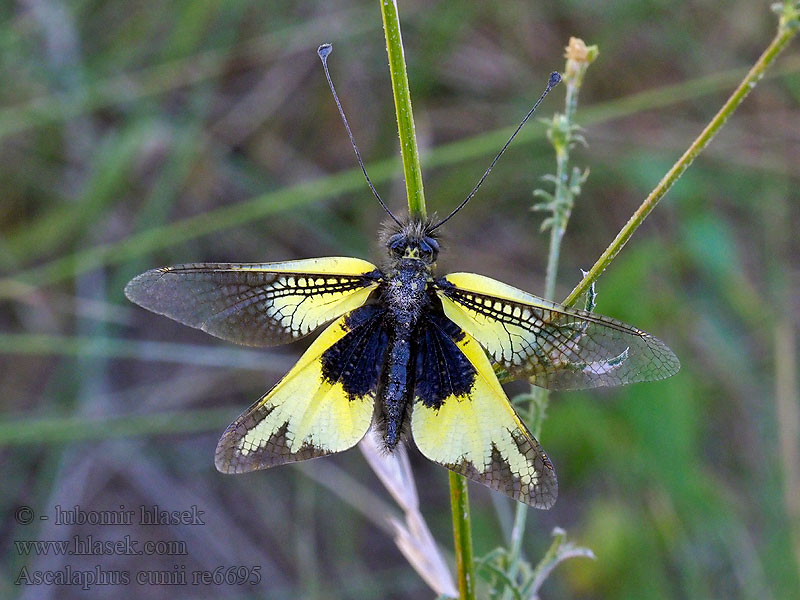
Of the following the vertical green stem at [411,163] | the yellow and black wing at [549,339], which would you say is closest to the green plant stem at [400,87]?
the vertical green stem at [411,163]

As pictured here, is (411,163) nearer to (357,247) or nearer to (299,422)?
(299,422)

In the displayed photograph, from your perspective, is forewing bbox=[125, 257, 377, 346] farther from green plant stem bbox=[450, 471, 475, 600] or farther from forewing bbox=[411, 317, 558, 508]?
green plant stem bbox=[450, 471, 475, 600]

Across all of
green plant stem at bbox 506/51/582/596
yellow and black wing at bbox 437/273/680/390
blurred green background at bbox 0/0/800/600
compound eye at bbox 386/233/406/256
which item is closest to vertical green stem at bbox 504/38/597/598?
green plant stem at bbox 506/51/582/596

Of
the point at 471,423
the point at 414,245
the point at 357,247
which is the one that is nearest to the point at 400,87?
the point at 414,245

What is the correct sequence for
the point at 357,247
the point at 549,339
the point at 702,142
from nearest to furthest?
the point at 702,142 < the point at 549,339 < the point at 357,247

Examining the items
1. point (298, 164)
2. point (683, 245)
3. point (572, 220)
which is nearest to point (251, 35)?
point (298, 164)
